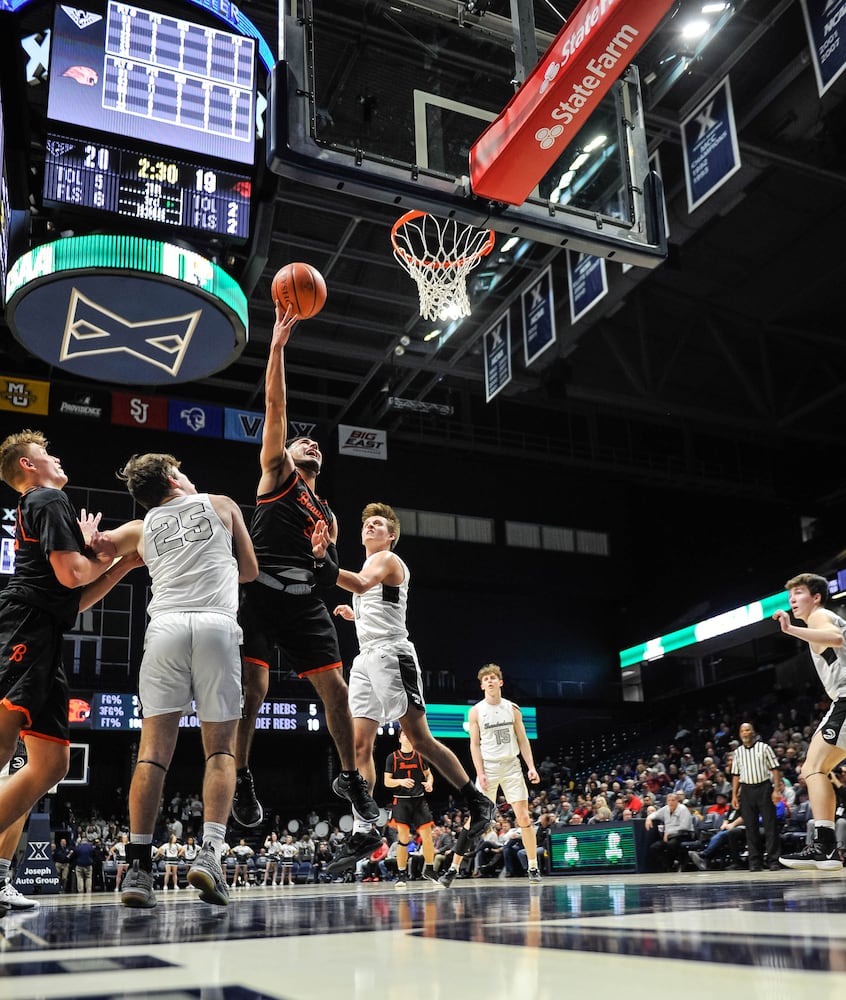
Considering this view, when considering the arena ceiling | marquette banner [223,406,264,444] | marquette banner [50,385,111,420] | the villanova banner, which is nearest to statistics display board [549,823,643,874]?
the villanova banner

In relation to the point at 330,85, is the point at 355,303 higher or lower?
higher

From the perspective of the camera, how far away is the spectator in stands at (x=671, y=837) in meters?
12.6

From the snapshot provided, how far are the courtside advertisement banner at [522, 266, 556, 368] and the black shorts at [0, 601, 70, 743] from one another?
12241mm

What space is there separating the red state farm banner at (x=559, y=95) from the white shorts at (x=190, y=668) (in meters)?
4.15

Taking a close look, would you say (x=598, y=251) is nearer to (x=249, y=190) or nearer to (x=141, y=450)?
(x=249, y=190)

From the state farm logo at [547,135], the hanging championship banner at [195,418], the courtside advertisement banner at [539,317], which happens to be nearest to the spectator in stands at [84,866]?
the hanging championship banner at [195,418]

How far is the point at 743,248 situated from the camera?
18.6m

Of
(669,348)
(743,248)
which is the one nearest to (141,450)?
(669,348)

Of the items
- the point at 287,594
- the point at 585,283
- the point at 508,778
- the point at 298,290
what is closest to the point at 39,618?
the point at 287,594

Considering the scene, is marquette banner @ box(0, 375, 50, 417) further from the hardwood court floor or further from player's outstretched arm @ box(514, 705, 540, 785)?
the hardwood court floor

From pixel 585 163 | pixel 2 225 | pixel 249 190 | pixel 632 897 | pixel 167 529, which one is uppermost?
pixel 249 190

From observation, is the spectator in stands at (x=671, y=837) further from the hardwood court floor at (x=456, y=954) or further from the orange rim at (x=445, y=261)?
the hardwood court floor at (x=456, y=954)

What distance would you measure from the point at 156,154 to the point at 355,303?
966cm

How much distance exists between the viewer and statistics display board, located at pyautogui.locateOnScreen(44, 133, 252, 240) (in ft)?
34.0
